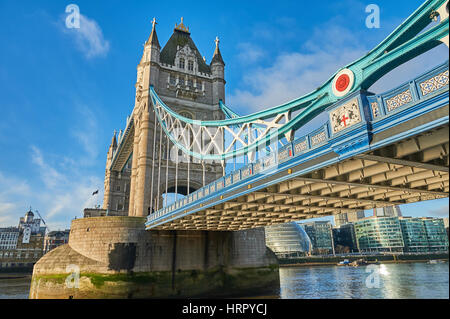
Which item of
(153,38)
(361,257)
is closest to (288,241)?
(361,257)

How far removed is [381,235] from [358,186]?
102 metres

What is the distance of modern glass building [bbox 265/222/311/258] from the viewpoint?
90938 millimetres

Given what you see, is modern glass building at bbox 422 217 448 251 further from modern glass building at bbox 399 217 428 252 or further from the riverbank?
the riverbank

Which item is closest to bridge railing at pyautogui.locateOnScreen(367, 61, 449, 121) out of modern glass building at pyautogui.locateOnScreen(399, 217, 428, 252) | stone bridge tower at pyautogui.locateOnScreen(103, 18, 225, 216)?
stone bridge tower at pyautogui.locateOnScreen(103, 18, 225, 216)

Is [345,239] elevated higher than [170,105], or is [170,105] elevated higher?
[170,105]

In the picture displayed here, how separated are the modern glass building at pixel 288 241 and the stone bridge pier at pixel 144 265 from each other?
2517 inches

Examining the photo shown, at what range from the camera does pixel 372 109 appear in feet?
27.7

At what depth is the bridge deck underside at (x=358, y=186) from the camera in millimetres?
8852

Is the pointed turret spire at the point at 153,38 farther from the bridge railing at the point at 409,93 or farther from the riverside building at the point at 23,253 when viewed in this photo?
the riverside building at the point at 23,253

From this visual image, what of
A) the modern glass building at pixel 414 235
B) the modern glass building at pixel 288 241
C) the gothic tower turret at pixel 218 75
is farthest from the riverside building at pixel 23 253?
the modern glass building at pixel 414 235

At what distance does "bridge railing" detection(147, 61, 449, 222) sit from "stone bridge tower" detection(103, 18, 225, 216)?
18024mm

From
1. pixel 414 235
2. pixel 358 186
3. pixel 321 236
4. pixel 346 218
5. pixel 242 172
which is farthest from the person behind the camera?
pixel 346 218

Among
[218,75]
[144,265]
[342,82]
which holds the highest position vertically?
[218,75]

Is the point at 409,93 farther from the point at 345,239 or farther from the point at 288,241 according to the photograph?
the point at 345,239
